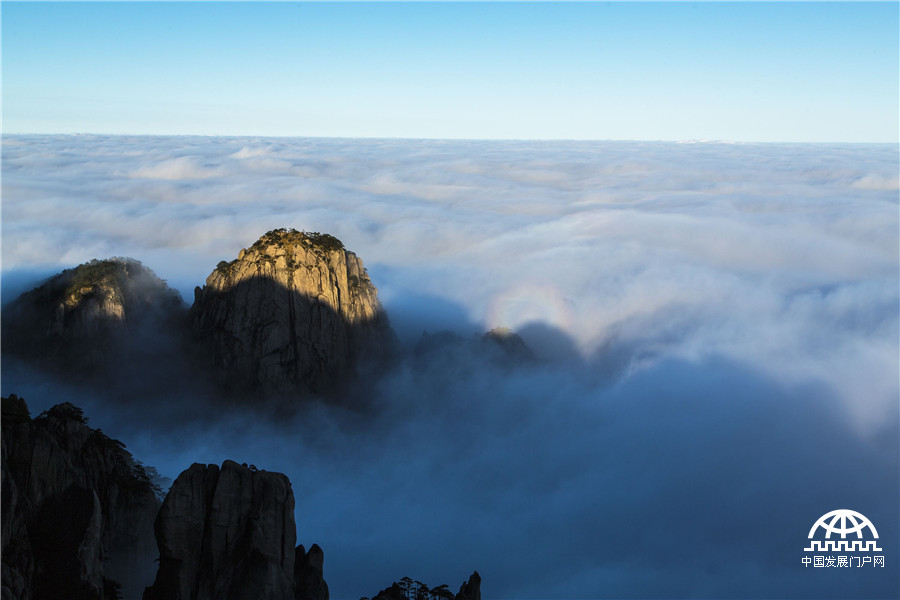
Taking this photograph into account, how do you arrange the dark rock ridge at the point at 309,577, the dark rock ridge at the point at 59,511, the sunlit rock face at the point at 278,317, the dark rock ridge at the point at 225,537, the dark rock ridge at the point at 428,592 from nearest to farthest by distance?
the dark rock ridge at the point at 59,511, the dark rock ridge at the point at 225,537, the dark rock ridge at the point at 309,577, the dark rock ridge at the point at 428,592, the sunlit rock face at the point at 278,317

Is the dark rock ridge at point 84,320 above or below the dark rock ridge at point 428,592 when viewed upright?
above

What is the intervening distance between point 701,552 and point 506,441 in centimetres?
2044

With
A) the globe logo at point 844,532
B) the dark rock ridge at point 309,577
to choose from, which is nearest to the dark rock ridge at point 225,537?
the dark rock ridge at point 309,577

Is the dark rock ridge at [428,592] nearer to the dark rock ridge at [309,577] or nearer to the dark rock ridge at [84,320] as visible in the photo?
the dark rock ridge at [309,577]

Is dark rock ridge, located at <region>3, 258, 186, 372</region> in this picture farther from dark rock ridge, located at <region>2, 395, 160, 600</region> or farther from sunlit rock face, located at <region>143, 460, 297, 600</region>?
sunlit rock face, located at <region>143, 460, 297, 600</region>

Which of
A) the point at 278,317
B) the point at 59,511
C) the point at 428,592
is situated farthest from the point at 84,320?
the point at 428,592

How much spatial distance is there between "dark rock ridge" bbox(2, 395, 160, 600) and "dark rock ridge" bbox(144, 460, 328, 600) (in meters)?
2.44

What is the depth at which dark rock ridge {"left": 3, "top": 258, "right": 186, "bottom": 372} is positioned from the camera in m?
58.6

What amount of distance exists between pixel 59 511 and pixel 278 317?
1310 inches

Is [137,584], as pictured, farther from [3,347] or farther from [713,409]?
[713,409]

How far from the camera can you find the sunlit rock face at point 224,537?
91.3ft

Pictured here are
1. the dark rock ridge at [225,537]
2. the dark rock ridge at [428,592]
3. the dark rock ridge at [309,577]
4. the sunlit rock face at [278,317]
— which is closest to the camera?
the dark rock ridge at [225,537]

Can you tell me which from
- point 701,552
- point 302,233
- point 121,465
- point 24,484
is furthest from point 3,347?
point 701,552

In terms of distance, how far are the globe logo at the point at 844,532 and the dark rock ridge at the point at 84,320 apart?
182 ft
